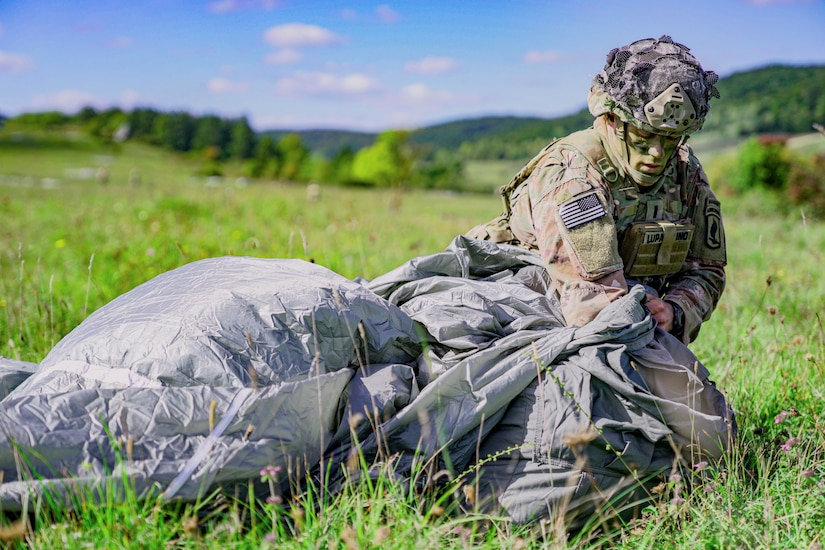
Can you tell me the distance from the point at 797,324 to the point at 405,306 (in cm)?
331

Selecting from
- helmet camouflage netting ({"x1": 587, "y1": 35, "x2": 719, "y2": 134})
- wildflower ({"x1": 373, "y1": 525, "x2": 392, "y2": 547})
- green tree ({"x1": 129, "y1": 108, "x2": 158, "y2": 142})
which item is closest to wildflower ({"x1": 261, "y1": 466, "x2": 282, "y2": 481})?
wildflower ({"x1": 373, "y1": 525, "x2": 392, "y2": 547})

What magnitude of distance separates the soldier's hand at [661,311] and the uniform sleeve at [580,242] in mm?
209

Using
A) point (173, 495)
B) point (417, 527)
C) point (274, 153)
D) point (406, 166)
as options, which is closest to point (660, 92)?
point (417, 527)

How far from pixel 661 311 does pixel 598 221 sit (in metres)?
0.51

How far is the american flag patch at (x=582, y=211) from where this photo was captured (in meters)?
2.81

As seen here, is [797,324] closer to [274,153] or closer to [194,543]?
[194,543]

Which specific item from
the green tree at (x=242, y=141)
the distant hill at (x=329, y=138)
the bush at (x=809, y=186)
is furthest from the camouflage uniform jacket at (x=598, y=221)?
the distant hill at (x=329, y=138)

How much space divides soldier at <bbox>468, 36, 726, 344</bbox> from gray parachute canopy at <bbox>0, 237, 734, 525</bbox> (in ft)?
0.82

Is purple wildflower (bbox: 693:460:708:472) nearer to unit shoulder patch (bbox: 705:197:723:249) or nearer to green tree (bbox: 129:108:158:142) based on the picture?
unit shoulder patch (bbox: 705:197:723:249)

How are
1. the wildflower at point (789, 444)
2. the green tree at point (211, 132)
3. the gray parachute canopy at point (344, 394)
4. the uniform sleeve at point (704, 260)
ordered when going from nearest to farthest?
the gray parachute canopy at point (344, 394) → the wildflower at point (789, 444) → the uniform sleeve at point (704, 260) → the green tree at point (211, 132)

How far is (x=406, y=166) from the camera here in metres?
60.7

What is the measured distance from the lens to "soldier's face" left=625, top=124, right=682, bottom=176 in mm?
2898

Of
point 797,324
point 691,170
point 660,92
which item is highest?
point 660,92

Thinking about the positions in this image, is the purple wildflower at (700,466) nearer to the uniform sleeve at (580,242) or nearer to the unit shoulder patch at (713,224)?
the uniform sleeve at (580,242)
